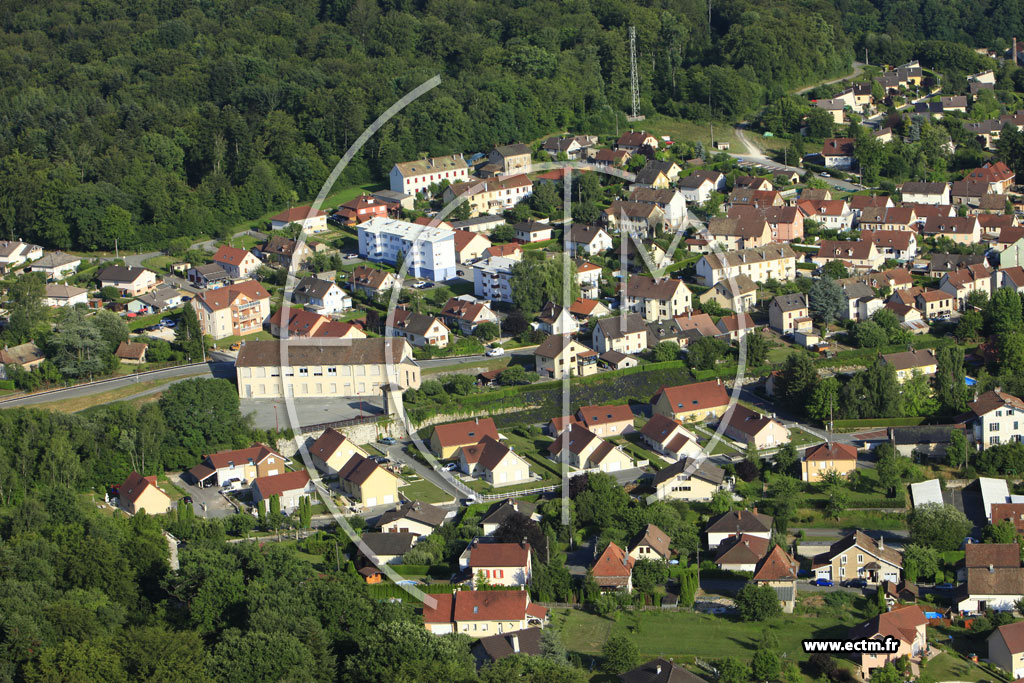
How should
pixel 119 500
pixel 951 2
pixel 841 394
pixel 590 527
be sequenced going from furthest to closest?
pixel 951 2
pixel 841 394
pixel 119 500
pixel 590 527

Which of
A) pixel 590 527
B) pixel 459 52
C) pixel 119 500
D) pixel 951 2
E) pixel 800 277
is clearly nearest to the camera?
pixel 590 527

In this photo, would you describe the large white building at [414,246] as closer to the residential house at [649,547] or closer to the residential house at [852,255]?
the residential house at [852,255]

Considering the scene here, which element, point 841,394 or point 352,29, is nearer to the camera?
point 841,394

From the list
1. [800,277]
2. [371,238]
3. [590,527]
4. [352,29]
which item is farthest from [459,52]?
[590,527]

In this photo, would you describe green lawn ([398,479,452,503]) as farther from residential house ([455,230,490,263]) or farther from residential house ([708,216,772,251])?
residential house ([708,216,772,251])

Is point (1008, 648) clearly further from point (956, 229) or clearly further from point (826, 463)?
point (956, 229)

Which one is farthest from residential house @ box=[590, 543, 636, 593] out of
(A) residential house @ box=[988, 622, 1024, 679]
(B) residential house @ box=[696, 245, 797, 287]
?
(B) residential house @ box=[696, 245, 797, 287]

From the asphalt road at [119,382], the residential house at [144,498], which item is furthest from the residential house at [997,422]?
the residential house at [144,498]

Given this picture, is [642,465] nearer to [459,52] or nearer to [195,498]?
[195,498]
